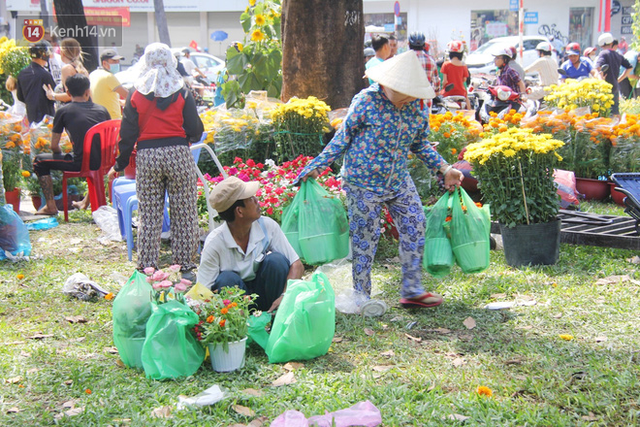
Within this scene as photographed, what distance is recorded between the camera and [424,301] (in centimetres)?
480

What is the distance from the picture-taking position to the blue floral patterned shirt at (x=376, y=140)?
4.55 metres

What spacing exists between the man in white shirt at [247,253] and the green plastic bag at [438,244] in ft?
3.66

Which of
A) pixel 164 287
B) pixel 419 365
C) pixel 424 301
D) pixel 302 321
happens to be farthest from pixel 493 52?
pixel 164 287

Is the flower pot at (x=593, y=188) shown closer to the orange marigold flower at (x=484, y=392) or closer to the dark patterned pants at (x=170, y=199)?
the dark patterned pants at (x=170, y=199)

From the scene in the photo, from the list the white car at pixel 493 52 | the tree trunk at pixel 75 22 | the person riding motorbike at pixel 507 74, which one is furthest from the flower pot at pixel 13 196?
the white car at pixel 493 52

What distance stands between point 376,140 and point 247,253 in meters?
1.13

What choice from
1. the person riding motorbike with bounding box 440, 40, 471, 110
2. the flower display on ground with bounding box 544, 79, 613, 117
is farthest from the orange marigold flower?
the person riding motorbike with bounding box 440, 40, 471, 110

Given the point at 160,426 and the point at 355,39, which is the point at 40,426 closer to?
the point at 160,426

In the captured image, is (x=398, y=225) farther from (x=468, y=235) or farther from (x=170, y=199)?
(x=170, y=199)

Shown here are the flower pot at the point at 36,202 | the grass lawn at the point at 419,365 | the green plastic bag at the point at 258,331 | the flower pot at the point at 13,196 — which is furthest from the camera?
the flower pot at the point at 36,202

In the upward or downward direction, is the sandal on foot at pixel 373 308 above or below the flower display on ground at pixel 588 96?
below

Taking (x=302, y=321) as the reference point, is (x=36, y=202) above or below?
below

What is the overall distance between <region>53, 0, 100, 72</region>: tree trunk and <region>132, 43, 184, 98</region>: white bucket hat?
28.3ft

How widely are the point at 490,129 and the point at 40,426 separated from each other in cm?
599
